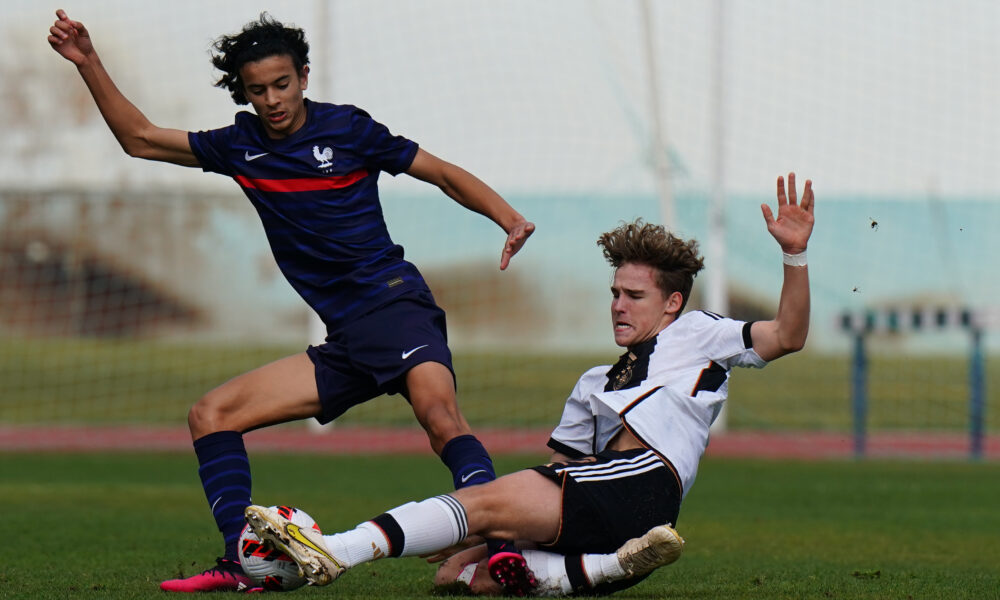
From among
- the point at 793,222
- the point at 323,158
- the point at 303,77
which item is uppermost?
the point at 303,77

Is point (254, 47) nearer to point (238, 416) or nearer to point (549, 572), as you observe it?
point (238, 416)

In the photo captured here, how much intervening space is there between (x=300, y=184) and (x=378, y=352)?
0.69 metres

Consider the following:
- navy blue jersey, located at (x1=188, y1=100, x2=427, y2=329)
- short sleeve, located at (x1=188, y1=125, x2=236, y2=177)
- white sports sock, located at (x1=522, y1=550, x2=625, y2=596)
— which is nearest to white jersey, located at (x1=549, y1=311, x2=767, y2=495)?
white sports sock, located at (x1=522, y1=550, x2=625, y2=596)

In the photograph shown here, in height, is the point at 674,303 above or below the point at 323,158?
below

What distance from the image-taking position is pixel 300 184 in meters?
4.91

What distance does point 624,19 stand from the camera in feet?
53.5

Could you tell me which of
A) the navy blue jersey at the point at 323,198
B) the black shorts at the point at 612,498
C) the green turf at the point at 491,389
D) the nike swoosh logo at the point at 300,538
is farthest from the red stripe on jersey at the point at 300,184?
the green turf at the point at 491,389

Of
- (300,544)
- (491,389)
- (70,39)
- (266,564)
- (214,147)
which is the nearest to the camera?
(300,544)

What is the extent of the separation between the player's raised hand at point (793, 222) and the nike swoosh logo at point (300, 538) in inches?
69.8

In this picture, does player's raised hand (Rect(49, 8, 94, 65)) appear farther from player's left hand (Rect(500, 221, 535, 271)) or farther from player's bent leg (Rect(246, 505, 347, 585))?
player's bent leg (Rect(246, 505, 347, 585))

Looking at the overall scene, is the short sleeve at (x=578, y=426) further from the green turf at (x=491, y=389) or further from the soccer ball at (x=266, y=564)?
the green turf at (x=491, y=389)

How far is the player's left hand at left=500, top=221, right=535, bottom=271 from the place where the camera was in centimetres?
471

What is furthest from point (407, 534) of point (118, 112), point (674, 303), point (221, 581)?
point (118, 112)

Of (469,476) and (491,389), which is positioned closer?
(469,476)
